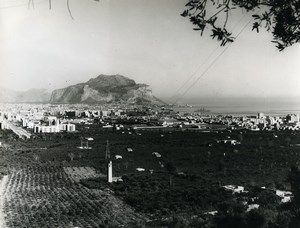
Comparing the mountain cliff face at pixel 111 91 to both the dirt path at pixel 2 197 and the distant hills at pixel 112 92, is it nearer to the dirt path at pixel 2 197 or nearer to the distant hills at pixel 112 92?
the distant hills at pixel 112 92

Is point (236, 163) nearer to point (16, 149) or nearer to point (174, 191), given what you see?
point (174, 191)

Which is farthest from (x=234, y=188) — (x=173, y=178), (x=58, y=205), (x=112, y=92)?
(x=112, y=92)

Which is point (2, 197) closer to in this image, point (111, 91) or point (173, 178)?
point (173, 178)

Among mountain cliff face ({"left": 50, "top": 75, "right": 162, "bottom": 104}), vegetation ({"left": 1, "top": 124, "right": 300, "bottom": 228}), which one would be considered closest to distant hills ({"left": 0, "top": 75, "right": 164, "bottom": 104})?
mountain cliff face ({"left": 50, "top": 75, "right": 162, "bottom": 104})

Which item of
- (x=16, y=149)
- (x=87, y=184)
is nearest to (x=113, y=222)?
(x=87, y=184)

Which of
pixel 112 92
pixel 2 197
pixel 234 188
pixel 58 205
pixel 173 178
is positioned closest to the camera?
pixel 58 205

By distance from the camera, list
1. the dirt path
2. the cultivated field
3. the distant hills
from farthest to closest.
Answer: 1. the distant hills
2. the cultivated field
3. the dirt path

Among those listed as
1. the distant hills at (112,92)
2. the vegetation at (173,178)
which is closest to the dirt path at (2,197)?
the vegetation at (173,178)

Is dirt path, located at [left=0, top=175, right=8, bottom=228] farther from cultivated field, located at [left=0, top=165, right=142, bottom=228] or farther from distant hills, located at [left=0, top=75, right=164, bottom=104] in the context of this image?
distant hills, located at [left=0, top=75, right=164, bottom=104]
